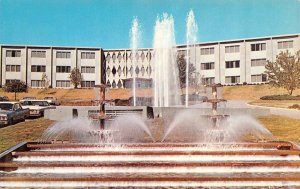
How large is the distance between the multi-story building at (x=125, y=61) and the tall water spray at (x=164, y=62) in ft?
82.0

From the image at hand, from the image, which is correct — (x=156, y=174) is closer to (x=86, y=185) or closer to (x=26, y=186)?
(x=86, y=185)

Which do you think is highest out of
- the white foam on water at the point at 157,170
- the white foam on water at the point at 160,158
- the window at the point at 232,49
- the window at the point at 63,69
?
the window at the point at 232,49

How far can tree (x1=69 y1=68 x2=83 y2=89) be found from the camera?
73.9m

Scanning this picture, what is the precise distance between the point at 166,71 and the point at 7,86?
32389 mm

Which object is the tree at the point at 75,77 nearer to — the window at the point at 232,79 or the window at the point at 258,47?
the window at the point at 232,79

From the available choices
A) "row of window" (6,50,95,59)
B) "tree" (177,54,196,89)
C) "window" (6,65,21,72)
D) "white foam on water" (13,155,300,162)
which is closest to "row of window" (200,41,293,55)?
"tree" (177,54,196,89)

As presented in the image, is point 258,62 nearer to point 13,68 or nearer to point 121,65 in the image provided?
point 121,65

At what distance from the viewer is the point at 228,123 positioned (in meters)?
21.5

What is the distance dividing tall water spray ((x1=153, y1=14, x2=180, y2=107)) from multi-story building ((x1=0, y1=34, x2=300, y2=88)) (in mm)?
24985

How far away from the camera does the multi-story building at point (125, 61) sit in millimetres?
72750

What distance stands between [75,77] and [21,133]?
55890 millimetres

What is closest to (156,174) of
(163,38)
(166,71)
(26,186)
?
(26,186)

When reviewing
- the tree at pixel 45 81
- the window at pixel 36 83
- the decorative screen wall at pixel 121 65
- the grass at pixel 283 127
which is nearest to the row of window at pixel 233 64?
the decorative screen wall at pixel 121 65

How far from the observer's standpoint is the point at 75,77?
7412 centimetres
